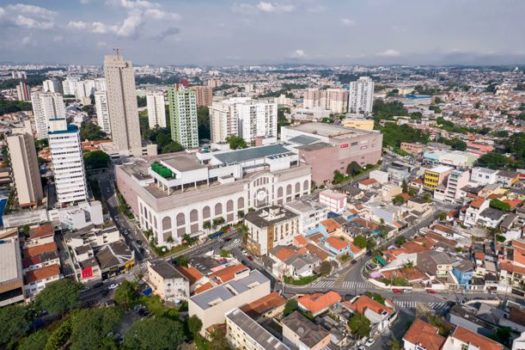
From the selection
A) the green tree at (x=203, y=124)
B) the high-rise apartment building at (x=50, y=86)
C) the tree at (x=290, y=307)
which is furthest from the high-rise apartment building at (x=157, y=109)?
the tree at (x=290, y=307)

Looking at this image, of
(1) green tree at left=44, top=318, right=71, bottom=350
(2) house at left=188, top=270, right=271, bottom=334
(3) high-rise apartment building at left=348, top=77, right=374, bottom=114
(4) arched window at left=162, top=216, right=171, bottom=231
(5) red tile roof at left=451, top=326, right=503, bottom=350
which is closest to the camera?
(5) red tile roof at left=451, top=326, right=503, bottom=350

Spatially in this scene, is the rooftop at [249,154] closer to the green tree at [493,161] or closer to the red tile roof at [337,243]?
the red tile roof at [337,243]

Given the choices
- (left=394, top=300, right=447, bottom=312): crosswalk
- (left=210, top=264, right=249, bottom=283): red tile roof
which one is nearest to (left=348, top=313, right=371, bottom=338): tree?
(left=394, top=300, right=447, bottom=312): crosswalk

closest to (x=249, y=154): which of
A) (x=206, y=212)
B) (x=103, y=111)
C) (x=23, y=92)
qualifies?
(x=206, y=212)

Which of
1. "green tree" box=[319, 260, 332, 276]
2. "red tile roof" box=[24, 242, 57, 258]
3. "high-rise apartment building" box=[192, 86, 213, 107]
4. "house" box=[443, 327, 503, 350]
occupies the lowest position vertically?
"green tree" box=[319, 260, 332, 276]

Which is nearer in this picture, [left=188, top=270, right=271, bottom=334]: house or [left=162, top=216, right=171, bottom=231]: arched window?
[left=188, top=270, right=271, bottom=334]: house

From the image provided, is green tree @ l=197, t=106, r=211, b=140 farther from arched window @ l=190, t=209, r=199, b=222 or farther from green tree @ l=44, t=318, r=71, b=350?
green tree @ l=44, t=318, r=71, b=350

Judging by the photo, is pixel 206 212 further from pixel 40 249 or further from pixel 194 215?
pixel 40 249
